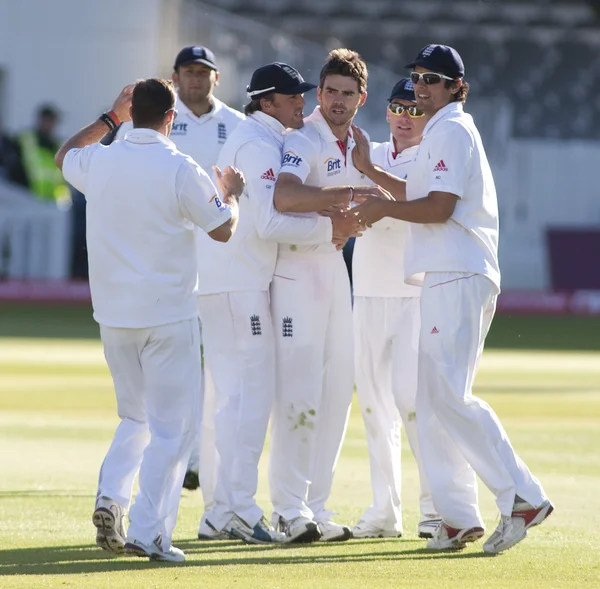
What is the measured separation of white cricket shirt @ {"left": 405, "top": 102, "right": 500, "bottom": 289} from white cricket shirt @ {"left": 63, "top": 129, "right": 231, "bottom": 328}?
93 cm

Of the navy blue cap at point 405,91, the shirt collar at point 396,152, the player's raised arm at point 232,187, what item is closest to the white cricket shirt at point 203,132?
the shirt collar at point 396,152

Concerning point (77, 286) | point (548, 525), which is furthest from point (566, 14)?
point (548, 525)

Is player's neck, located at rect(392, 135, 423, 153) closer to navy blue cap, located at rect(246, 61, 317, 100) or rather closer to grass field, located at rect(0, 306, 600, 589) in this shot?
navy blue cap, located at rect(246, 61, 317, 100)

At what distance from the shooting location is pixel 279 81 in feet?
21.2

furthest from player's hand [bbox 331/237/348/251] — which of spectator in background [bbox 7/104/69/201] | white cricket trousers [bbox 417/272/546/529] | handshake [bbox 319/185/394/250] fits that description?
spectator in background [bbox 7/104/69/201]

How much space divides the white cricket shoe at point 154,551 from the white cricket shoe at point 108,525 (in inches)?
2.0

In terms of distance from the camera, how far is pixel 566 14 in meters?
32.1

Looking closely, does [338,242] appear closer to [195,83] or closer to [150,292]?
[150,292]

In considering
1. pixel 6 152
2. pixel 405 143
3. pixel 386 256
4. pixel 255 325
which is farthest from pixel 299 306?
pixel 6 152

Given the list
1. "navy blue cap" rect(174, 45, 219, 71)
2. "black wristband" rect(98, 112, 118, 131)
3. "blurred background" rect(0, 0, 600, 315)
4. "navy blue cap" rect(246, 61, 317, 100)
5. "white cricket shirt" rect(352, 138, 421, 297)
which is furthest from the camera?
"blurred background" rect(0, 0, 600, 315)

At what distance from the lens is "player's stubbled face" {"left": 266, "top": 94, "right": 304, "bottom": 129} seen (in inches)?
259

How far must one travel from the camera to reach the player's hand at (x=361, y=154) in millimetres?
6633

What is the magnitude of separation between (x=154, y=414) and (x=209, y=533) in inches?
36.5

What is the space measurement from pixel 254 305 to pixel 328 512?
40.0 inches
